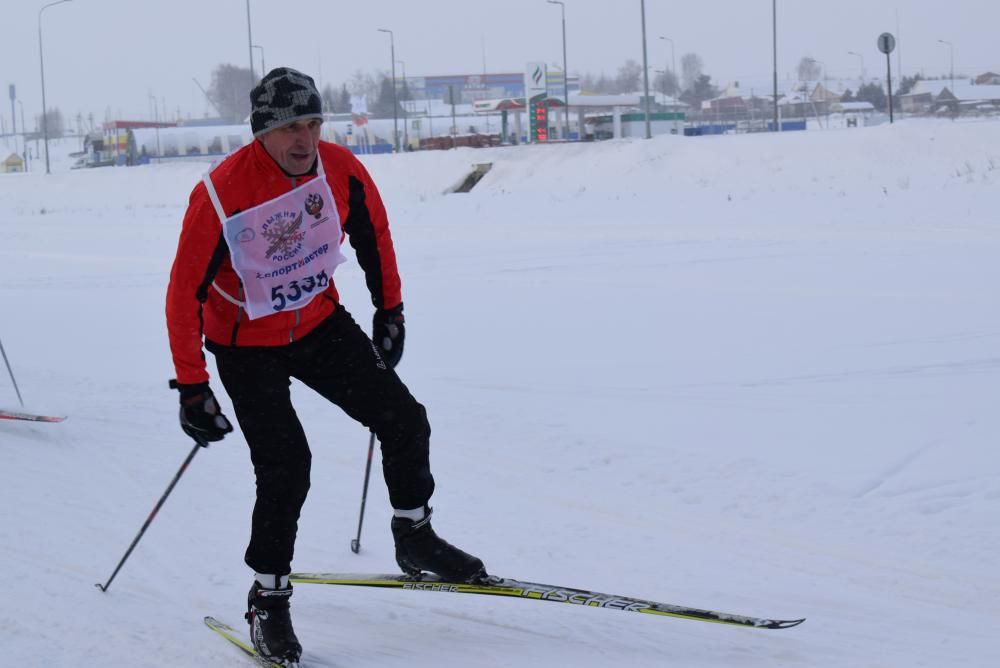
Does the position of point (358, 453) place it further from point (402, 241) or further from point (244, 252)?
point (402, 241)

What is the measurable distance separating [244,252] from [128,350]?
240 inches

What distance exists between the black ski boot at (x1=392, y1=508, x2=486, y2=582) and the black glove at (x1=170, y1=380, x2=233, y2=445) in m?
0.69

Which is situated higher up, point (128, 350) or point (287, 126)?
point (287, 126)

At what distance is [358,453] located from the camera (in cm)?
553

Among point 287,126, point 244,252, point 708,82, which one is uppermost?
point 708,82

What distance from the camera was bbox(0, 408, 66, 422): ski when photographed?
6.07 m

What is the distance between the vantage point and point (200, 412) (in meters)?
3.20

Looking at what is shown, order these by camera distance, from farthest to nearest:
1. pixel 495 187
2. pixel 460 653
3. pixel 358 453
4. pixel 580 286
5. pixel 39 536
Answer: pixel 495 187 → pixel 580 286 → pixel 358 453 → pixel 39 536 → pixel 460 653

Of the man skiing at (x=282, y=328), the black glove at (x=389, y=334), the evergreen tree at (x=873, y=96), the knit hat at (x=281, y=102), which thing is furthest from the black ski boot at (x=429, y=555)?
the evergreen tree at (x=873, y=96)

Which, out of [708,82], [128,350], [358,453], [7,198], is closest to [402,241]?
[128,350]

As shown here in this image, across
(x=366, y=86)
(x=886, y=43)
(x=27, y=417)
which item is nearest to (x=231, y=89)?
(x=366, y=86)

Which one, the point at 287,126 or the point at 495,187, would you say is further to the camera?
the point at 495,187

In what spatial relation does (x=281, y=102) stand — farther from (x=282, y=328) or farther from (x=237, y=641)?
(x=237, y=641)

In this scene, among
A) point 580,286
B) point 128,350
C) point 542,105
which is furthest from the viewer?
point 542,105
